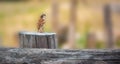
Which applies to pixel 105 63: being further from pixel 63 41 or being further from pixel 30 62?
pixel 63 41

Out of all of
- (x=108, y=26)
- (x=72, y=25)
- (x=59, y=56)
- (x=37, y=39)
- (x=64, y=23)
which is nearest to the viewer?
(x=59, y=56)

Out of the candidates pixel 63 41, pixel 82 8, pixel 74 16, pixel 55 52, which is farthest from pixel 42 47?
pixel 82 8

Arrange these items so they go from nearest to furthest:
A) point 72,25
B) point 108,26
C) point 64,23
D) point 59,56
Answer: point 59,56
point 108,26
point 72,25
point 64,23

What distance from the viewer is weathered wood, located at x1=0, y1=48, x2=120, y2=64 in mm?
3231

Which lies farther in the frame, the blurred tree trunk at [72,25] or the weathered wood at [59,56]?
the blurred tree trunk at [72,25]

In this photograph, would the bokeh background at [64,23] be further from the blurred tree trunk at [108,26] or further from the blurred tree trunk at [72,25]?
the blurred tree trunk at [108,26]

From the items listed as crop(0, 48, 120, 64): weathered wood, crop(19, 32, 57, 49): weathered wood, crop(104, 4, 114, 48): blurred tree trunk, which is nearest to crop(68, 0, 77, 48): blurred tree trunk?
crop(104, 4, 114, 48): blurred tree trunk

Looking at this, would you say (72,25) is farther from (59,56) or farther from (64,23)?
(59,56)

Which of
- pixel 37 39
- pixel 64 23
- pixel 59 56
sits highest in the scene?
pixel 64 23

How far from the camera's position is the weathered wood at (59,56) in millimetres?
3231

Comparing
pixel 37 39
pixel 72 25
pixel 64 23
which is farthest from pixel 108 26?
pixel 37 39

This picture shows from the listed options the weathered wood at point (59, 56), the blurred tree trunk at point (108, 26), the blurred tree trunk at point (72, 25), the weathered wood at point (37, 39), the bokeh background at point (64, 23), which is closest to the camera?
the weathered wood at point (59, 56)

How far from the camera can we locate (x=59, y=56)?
10.8 ft

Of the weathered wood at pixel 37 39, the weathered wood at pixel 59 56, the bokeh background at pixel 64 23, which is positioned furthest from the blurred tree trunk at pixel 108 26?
the weathered wood at pixel 59 56
